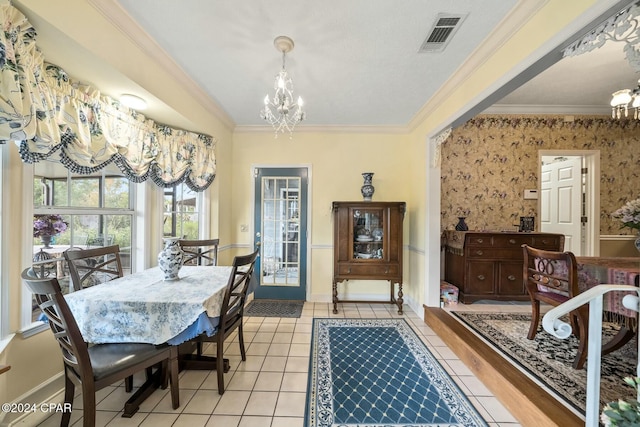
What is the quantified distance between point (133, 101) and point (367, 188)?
2.61 metres

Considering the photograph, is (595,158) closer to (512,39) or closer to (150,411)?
(512,39)

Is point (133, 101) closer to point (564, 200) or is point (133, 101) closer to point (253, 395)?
point (253, 395)

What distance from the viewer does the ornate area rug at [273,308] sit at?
3115 millimetres

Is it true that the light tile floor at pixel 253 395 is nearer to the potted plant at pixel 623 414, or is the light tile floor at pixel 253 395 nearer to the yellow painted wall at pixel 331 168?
the potted plant at pixel 623 414

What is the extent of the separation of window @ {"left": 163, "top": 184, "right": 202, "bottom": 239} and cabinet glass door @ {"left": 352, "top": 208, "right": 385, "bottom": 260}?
2.02m

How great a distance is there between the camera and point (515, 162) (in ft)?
11.5

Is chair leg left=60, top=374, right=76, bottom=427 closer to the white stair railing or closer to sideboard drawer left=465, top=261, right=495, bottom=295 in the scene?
the white stair railing

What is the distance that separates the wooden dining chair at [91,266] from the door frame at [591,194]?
16.4ft

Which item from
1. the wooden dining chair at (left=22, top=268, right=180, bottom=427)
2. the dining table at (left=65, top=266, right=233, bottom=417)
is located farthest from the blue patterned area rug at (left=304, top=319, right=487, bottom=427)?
the wooden dining chair at (left=22, top=268, right=180, bottom=427)

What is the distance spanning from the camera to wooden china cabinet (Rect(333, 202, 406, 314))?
319 centimetres

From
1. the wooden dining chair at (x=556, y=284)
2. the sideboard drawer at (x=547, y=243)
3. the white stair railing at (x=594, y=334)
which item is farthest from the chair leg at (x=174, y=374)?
the sideboard drawer at (x=547, y=243)

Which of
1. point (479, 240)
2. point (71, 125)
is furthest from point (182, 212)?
point (479, 240)

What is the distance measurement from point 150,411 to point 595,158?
565cm

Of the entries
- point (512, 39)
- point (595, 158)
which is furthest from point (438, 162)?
point (595, 158)
